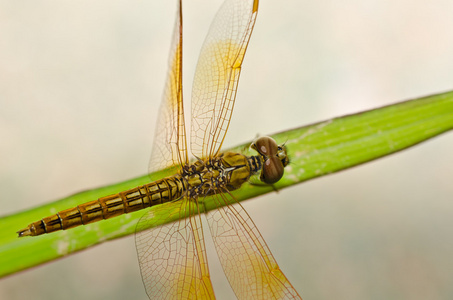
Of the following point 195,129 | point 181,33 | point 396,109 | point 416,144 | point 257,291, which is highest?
point 181,33

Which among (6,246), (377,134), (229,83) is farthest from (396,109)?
(6,246)

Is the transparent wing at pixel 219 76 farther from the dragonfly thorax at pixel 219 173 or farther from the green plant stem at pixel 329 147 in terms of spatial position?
the green plant stem at pixel 329 147

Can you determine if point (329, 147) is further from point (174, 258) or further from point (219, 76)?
point (174, 258)

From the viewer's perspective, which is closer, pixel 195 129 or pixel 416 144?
pixel 416 144

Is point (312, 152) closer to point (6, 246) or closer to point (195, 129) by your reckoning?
point (195, 129)

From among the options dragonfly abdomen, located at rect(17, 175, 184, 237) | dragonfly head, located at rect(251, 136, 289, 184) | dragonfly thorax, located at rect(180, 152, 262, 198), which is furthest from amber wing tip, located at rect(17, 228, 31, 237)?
dragonfly head, located at rect(251, 136, 289, 184)

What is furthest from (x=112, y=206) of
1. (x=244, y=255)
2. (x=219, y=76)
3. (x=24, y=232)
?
(x=219, y=76)
